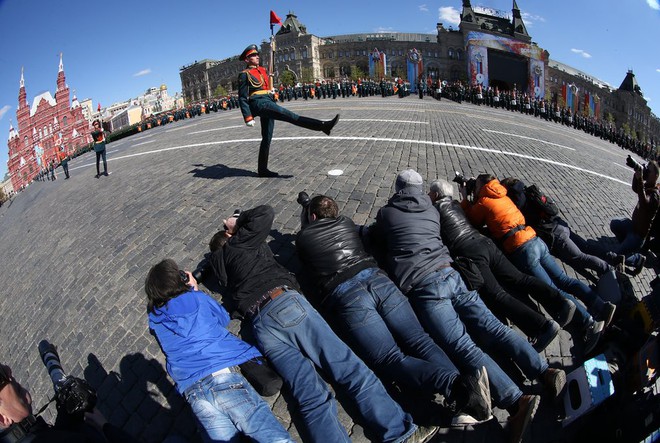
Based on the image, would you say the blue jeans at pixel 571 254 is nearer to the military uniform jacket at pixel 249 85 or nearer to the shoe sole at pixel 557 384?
the shoe sole at pixel 557 384

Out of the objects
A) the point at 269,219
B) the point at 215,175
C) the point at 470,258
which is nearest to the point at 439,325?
the point at 470,258

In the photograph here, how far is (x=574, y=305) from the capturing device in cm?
326

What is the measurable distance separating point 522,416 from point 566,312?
1.45 m

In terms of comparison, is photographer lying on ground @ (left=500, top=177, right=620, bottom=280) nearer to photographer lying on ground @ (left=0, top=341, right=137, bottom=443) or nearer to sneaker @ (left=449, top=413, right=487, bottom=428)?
sneaker @ (left=449, top=413, right=487, bottom=428)

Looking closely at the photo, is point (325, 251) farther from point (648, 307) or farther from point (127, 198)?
point (127, 198)

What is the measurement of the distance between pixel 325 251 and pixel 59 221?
795 centimetres

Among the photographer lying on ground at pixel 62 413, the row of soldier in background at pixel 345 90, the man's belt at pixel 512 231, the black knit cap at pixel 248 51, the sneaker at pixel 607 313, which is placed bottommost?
the sneaker at pixel 607 313

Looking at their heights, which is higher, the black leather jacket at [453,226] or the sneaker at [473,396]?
the black leather jacket at [453,226]

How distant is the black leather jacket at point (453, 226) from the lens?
371 centimetres

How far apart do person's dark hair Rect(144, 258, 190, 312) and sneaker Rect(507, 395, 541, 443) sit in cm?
267

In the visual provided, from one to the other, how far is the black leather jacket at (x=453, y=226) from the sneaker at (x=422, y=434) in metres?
1.90

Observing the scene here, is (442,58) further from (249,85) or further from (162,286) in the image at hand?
(162,286)

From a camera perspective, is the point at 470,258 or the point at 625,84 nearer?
the point at 470,258

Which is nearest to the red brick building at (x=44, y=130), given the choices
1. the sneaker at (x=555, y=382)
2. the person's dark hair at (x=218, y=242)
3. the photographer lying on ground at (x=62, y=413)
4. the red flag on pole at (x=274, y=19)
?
the red flag on pole at (x=274, y=19)
